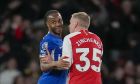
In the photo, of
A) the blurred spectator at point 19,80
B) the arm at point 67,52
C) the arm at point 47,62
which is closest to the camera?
the arm at point 67,52

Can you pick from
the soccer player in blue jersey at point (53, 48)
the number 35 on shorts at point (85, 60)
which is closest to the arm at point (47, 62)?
the soccer player in blue jersey at point (53, 48)

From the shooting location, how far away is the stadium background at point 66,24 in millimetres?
13680

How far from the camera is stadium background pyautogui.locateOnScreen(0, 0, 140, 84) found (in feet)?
44.9

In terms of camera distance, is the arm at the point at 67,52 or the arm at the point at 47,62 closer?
the arm at the point at 67,52

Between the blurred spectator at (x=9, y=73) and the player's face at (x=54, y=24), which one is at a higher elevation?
the player's face at (x=54, y=24)

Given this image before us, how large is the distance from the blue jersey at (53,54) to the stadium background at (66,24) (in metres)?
4.59

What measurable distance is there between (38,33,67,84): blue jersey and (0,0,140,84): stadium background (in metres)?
4.59

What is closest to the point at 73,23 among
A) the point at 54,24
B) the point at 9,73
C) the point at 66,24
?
the point at 54,24

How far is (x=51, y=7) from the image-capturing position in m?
14.8

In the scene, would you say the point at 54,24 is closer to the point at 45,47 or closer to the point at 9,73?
the point at 45,47

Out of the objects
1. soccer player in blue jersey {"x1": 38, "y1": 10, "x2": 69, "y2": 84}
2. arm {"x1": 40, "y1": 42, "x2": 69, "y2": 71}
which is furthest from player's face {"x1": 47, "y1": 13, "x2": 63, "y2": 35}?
arm {"x1": 40, "y1": 42, "x2": 69, "y2": 71}

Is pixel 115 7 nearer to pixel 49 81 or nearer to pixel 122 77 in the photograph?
pixel 122 77

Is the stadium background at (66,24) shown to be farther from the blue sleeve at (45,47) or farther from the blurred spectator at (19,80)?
the blue sleeve at (45,47)

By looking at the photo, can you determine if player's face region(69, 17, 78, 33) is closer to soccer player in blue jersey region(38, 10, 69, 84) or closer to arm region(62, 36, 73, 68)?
arm region(62, 36, 73, 68)
